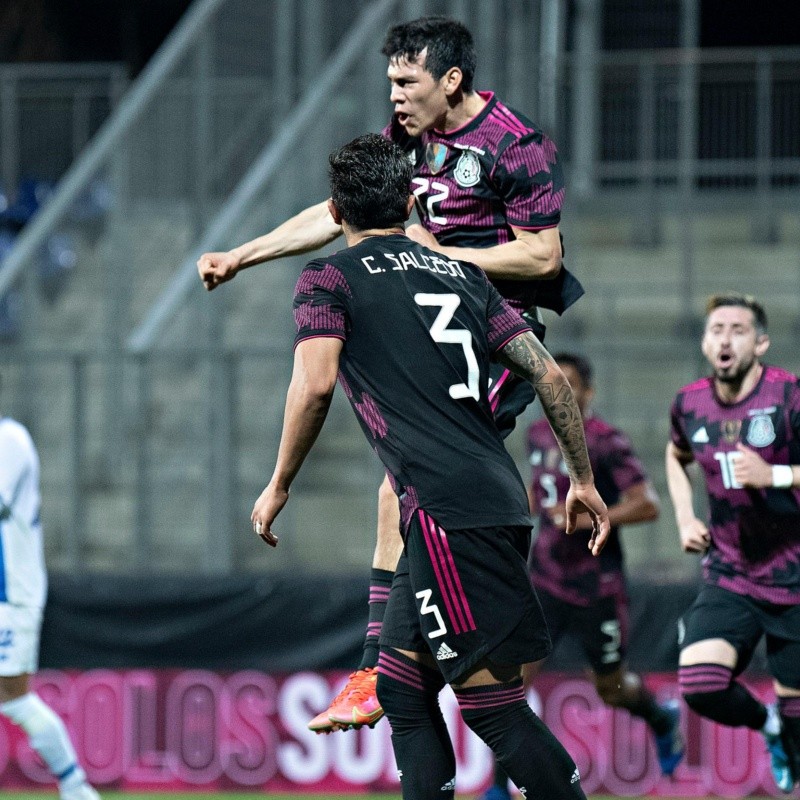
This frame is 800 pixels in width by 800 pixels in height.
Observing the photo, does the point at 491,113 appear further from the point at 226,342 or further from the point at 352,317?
the point at 226,342

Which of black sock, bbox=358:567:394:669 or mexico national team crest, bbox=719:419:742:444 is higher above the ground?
mexico national team crest, bbox=719:419:742:444

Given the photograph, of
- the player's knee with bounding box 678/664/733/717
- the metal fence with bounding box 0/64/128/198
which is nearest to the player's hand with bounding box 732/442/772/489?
the player's knee with bounding box 678/664/733/717

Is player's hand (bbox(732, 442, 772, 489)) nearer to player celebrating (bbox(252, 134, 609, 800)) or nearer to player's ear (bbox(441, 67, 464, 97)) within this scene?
player celebrating (bbox(252, 134, 609, 800))

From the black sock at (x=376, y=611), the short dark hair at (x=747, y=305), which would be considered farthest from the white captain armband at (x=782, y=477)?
the black sock at (x=376, y=611)

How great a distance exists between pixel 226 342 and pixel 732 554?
4.06 meters

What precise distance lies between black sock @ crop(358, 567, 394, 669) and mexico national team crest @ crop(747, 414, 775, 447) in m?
2.20

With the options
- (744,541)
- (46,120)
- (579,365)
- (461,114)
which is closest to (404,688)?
(461,114)

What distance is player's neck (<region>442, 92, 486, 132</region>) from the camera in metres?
5.14

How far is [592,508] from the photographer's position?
4.73 metres

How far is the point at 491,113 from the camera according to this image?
202 inches

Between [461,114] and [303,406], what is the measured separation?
1215 millimetres

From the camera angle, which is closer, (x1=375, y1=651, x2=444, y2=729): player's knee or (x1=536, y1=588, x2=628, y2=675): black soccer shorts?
(x1=375, y1=651, x2=444, y2=729): player's knee

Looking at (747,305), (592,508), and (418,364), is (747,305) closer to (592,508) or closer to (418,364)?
(592,508)

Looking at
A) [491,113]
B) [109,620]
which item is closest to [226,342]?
[109,620]
